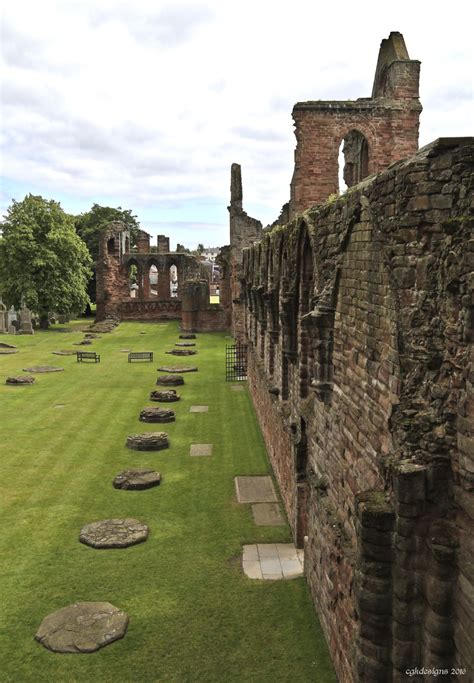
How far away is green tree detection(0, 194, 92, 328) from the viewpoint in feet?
135

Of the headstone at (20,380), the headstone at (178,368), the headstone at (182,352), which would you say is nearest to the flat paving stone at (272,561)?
the headstone at (20,380)

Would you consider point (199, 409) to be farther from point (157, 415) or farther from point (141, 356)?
point (141, 356)

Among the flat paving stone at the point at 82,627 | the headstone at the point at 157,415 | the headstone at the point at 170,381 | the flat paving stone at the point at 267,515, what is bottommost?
the flat paving stone at the point at 82,627

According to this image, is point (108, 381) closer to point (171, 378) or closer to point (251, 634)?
point (171, 378)

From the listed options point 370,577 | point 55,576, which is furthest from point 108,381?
point 370,577

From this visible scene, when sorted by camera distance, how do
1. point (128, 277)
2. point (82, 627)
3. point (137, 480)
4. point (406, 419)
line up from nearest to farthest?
point (406, 419) < point (82, 627) < point (137, 480) < point (128, 277)

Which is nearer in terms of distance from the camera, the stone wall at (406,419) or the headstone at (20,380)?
the stone wall at (406,419)

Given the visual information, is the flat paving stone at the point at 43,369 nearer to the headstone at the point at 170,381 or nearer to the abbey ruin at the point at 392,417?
the headstone at the point at 170,381

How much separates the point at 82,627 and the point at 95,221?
57341mm

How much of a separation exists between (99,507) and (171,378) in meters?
12.3

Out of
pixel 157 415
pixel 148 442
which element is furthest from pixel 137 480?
pixel 157 415

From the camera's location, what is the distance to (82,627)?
780 cm

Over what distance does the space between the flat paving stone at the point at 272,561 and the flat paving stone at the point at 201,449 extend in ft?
17.5

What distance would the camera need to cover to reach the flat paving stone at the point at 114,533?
10208 mm
